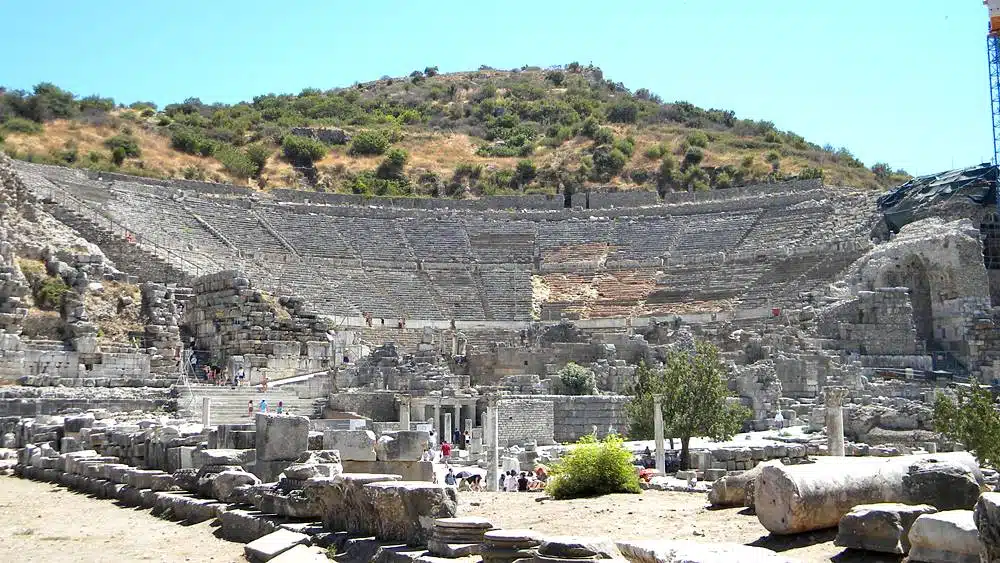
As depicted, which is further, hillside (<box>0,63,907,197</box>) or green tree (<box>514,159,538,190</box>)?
green tree (<box>514,159,538,190</box>)

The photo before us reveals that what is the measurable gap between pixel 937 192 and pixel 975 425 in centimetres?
2280

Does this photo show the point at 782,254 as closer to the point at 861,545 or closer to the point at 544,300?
the point at 544,300

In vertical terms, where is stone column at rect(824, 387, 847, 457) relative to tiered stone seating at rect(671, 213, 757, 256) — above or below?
below

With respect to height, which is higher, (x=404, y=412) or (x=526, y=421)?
(x=404, y=412)

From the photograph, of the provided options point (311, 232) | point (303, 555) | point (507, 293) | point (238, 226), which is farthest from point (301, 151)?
point (303, 555)

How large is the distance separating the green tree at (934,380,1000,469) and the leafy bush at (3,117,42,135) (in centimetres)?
4717

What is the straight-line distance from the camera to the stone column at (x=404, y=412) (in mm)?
24906

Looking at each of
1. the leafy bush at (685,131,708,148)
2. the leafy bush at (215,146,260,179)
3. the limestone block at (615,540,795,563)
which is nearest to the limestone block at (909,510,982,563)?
the limestone block at (615,540,795,563)

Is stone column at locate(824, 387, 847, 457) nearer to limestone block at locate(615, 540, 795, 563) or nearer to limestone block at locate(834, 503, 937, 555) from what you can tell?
limestone block at locate(834, 503, 937, 555)

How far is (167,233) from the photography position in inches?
1528

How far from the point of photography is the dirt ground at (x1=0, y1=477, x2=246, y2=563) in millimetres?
10148

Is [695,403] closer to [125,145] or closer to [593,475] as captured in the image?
[593,475]

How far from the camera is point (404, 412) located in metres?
26.0

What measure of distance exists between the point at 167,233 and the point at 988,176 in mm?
29352
